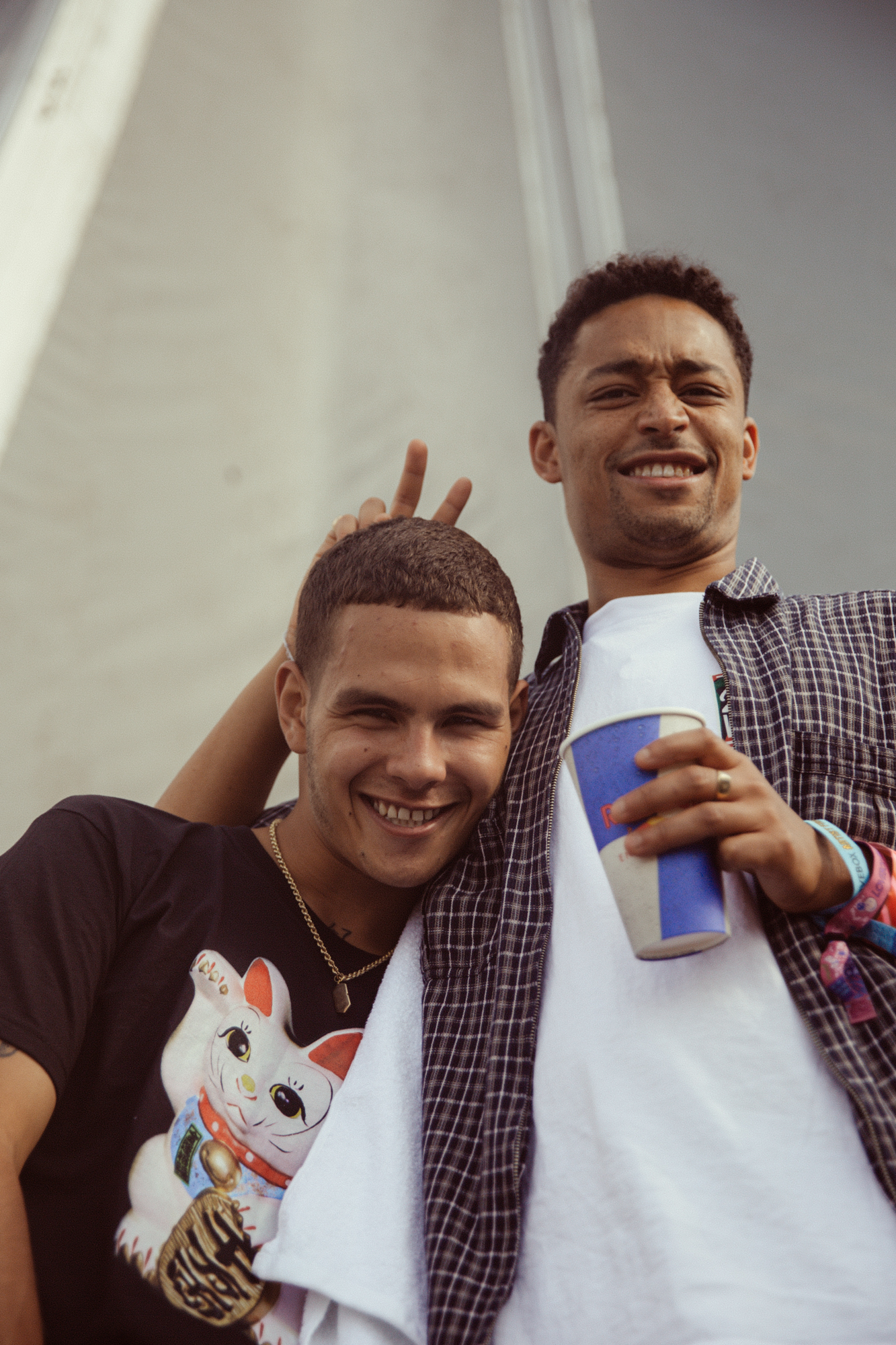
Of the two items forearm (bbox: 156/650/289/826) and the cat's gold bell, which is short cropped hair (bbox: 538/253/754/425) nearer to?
forearm (bbox: 156/650/289/826)

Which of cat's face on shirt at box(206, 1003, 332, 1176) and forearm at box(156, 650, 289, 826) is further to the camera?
forearm at box(156, 650, 289, 826)

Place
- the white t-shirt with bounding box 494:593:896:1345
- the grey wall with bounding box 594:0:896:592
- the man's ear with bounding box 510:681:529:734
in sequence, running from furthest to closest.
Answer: the grey wall with bounding box 594:0:896:592 → the man's ear with bounding box 510:681:529:734 → the white t-shirt with bounding box 494:593:896:1345

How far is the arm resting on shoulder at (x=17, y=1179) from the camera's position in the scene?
849 millimetres

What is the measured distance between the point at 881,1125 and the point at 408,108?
209cm

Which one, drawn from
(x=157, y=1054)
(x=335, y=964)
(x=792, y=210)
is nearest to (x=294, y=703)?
(x=335, y=964)

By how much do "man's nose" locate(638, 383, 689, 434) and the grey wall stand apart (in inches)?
27.5

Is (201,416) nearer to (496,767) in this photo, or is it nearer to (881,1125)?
(496,767)

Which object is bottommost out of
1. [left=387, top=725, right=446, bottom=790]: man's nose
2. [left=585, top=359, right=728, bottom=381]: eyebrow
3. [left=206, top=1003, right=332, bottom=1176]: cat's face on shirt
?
[left=206, top=1003, right=332, bottom=1176]: cat's face on shirt

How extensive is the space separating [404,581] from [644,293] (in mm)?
712

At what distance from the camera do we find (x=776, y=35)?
222 centimetres

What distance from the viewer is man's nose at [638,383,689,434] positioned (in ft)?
4.59

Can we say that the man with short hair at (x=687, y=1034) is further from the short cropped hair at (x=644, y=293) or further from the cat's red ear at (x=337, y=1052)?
the short cropped hair at (x=644, y=293)

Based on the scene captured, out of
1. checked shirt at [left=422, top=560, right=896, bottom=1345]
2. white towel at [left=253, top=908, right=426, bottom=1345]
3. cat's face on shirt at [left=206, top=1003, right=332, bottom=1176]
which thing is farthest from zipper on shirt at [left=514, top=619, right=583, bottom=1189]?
cat's face on shirt at [left=206, top=1003, right=332, bottom=1176]

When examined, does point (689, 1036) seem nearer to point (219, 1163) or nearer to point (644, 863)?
point (644, 863)
